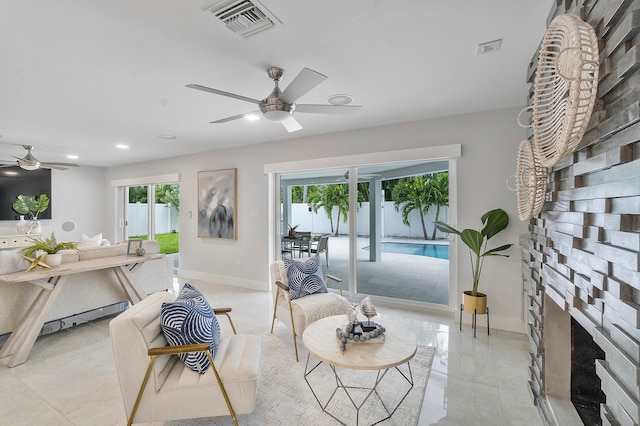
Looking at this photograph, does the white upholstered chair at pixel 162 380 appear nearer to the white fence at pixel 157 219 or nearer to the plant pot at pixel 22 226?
the white fence at pixel 157 219

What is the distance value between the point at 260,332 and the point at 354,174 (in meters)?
2.49

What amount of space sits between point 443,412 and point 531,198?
1515 mm

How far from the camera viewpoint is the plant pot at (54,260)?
3.06 meters

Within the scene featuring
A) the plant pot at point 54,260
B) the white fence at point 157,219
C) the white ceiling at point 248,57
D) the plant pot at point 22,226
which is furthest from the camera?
the white fence at point 157,219

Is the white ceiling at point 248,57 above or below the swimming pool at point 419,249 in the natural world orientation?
above

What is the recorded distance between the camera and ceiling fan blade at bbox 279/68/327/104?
1.94 meters

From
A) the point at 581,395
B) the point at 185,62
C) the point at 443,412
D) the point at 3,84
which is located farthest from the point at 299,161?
the point at 581,395

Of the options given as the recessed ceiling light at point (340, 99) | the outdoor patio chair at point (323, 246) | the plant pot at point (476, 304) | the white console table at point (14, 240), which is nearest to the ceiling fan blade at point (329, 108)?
the recessed ceiling light at point (340, 99)

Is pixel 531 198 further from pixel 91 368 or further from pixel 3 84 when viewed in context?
pixel 3 84

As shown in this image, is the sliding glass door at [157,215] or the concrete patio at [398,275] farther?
the sliding glass door at [157,215]

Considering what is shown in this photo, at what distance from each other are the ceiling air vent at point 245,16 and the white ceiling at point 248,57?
0.16 ft

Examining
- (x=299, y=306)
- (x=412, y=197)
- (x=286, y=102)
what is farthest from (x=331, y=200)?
(x=286, y=102)

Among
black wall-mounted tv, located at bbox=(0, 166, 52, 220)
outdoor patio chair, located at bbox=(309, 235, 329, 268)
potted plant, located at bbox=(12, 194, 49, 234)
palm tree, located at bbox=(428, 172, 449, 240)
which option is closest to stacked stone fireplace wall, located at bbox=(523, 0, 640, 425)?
palm tree, located at bbox=(428, 172, 449, 240)

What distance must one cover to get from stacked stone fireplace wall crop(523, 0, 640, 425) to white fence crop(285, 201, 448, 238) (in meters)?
2.63
